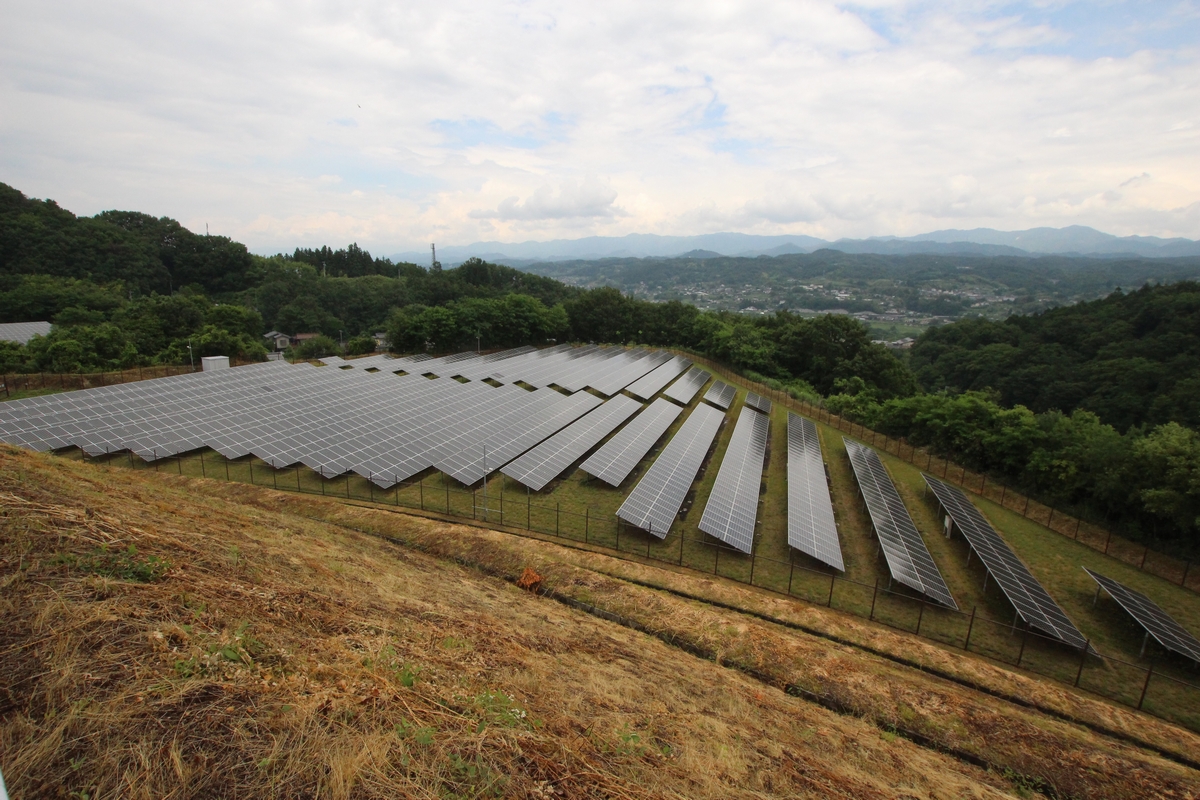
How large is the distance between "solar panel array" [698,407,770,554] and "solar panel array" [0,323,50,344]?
72.3 m

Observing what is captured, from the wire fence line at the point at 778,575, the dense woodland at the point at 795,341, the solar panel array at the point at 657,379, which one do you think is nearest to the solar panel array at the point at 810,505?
the wire fence line at the point at 778,575

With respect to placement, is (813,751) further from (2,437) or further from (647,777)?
(2,437)

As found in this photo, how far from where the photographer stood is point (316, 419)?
106ft

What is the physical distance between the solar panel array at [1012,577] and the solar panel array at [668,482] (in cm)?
1291

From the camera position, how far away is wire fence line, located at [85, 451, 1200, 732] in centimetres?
1644

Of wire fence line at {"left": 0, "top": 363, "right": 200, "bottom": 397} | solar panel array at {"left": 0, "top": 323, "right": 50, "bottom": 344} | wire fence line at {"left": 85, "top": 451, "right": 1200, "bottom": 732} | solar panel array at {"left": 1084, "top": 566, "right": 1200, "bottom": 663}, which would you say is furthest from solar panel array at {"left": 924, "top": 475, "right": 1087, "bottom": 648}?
solar panel array at {"left": 0, "top": 323, "right": 50, "bottom": 344}

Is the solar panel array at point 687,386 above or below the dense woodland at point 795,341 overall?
below

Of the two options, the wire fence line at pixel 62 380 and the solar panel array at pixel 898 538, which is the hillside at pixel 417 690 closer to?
the solar panel array at pixel 898 538

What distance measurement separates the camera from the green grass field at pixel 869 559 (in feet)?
56.7

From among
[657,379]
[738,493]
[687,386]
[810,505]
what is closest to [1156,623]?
[810,505]

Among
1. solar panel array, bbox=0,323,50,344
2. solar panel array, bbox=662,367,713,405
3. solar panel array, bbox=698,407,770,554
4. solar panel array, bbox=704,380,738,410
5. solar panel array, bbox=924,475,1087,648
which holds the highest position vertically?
solar panel array, bbox=0,323,50,344

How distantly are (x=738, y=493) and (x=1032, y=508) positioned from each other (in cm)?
1961

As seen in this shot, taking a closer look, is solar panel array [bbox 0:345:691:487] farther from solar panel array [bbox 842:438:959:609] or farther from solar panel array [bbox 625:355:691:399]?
solar panel array [bbox 842:438:959:609]

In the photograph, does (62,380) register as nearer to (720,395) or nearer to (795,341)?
(720,395)
